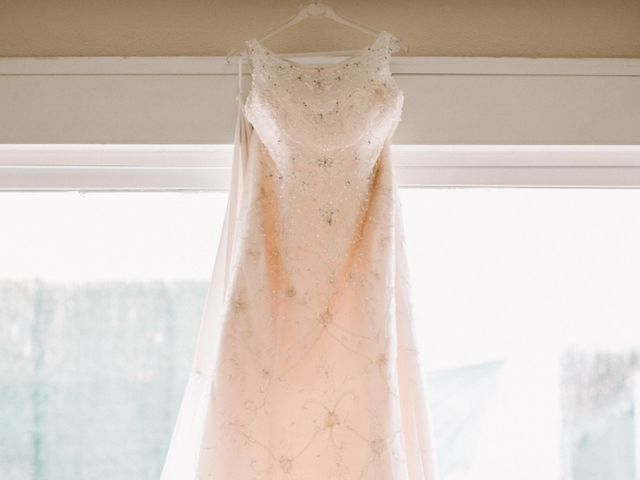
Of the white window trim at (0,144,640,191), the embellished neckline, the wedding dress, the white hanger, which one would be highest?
the white hanger

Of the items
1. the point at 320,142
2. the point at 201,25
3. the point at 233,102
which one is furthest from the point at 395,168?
the point at 201,25

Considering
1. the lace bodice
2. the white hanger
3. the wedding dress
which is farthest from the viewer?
the white hanger

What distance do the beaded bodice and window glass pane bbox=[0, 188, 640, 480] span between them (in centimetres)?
25

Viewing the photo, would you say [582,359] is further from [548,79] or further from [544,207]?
[548,79]

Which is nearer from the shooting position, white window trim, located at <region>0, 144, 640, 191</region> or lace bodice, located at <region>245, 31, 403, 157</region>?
lace bodice, located at <region>245, 31, 403, 157</region>

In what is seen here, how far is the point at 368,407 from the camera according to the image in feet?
4.41

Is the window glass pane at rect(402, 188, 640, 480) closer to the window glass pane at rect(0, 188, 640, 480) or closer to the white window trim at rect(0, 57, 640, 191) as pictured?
the window glass pane at rect(0, 188, 640, 480)

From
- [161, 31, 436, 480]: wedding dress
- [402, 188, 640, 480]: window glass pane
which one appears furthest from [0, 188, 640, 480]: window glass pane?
[161, 31, 436, 480]: wedding dress

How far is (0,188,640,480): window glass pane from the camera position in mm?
1643

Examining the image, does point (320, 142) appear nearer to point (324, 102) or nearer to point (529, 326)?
point (324, 102)

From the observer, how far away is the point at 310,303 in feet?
4.62

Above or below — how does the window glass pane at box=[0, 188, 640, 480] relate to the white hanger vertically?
below

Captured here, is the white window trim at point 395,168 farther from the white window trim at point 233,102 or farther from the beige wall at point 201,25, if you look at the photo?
the beige wall at point 201,25

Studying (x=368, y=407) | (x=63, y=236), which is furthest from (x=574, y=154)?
(x=63, y=236)
